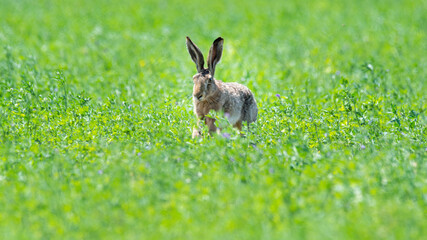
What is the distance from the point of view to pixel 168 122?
25.0 ft

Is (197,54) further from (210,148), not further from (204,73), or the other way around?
(210,148)

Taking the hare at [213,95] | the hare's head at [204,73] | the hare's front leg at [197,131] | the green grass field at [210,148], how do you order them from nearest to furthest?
the green grass field at [210,148], the hare's head at [204,73], the hare at [213,95], the hare's front leg at [197,131]

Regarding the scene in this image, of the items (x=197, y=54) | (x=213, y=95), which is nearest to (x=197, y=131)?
(x=213, y=95)

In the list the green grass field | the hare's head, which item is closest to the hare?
the hare's head

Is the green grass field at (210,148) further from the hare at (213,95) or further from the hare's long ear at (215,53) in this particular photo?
the hare's long ear at (215,53)

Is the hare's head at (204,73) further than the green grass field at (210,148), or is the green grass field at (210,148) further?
the hare's head at (204,73)

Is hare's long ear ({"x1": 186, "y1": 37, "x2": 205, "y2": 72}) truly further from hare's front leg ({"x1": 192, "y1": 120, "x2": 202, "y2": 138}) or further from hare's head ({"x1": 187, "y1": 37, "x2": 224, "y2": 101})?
hare's front leg ({"x1": 192, "y1": 120, "x2": 202, "y2": 138})

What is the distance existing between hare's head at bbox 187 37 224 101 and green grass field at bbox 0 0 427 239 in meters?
0.53

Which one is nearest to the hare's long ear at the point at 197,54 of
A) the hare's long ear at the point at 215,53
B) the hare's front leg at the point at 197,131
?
the hare's long ear at the point at 215,53

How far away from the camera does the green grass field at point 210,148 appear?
186 inches

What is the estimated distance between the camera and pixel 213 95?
7.39m

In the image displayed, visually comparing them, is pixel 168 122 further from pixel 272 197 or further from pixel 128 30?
pixel 128 30

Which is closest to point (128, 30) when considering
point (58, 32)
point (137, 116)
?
point (58, 32)

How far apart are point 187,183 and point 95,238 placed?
124 cm
